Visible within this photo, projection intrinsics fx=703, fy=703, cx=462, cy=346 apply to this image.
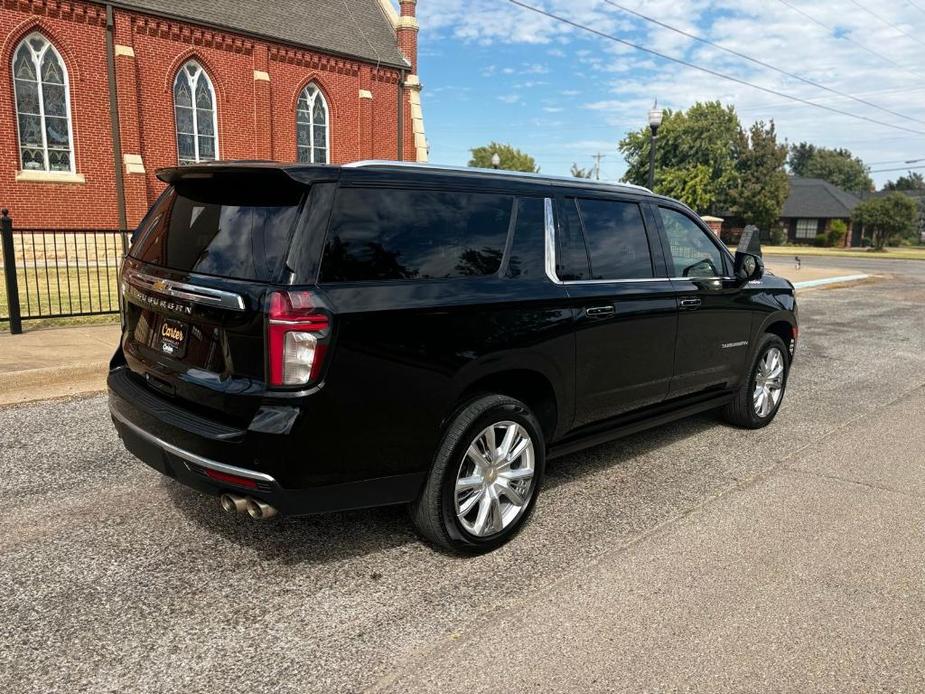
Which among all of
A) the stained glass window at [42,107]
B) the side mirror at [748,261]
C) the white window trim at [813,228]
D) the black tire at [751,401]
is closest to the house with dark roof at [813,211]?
the white window trim at [813,228]

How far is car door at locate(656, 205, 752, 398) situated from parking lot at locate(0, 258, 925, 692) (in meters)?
0.67

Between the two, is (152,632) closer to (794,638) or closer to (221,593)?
(221,593)

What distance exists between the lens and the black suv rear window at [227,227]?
3072 millimetres

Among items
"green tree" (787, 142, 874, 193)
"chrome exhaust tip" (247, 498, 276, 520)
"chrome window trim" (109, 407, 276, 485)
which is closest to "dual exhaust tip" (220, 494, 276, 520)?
"chrome exhaust tip" (247, 498, 276, 520)

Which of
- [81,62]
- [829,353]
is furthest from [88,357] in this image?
[81,62]

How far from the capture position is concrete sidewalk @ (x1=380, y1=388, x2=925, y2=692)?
8.71 feet

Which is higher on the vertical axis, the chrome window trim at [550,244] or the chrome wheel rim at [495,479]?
the chrome window trim at [550,244]

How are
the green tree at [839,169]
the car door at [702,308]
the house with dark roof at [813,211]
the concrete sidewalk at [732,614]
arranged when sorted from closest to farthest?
the concrete sidewalk at [732,614], the car door at [702,308], the house with dark roof at [813,211], the green tree at [839,169]

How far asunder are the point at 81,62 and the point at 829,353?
20.1 meters

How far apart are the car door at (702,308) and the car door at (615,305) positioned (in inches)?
6.1

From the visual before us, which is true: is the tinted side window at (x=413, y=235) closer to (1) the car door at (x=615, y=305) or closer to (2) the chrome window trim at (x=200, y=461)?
(1) the car door at (x=615, y=305)

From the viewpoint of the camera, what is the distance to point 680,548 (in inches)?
147

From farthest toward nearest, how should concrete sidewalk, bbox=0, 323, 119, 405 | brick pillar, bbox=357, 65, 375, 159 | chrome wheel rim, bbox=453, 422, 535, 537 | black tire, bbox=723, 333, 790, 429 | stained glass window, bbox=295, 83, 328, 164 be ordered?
brick pillar, bbox=357, 65, 375, 159
stained glass window, bbox=295, 83, 328, 164
concrete sidewalk, bbox=0, 323, 119, 405
black tire, bbox=723, 333, 790, 429
chrome wheel rim, bbox=453, 422, 535, 537

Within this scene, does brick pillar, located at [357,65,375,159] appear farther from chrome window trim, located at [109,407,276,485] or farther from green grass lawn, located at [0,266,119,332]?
chrome window trim, located at [109,407,276,485]
